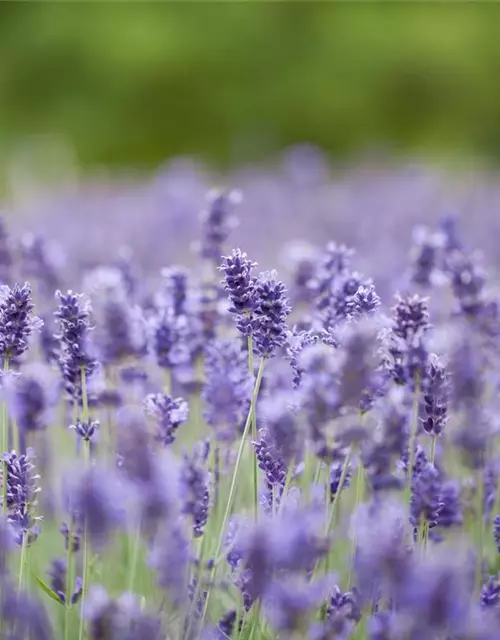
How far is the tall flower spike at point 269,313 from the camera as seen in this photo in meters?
1.32

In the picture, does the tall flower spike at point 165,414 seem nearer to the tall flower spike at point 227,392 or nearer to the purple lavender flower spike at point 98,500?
the tall flower spike at point 227,392

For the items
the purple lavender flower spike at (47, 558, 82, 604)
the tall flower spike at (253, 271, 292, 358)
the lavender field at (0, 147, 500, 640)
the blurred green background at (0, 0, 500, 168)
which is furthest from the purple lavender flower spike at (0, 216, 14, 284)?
the blurred green background at (0, 0, 500, 168)

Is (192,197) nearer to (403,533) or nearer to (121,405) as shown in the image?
(121,405)

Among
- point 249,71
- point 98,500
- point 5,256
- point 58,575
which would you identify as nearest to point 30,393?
point 98,500

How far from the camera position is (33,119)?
16781 millimetres

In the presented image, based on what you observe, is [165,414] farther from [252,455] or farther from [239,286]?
[252,455]

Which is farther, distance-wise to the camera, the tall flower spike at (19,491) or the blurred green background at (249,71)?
the blurred green background at (249,71)

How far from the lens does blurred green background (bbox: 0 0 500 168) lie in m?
15.7

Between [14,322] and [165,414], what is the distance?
0.25 metres

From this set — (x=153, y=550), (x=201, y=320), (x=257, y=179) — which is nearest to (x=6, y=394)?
(x=153, y=550)

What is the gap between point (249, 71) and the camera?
1636 cm

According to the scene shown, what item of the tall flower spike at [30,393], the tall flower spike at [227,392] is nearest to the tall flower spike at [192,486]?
the tall flower spike at [227,392]

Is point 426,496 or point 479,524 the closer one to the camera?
point 426,496

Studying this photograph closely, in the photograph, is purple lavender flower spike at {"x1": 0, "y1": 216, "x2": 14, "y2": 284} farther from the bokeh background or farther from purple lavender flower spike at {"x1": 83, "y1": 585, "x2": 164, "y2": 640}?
the bokeh background
